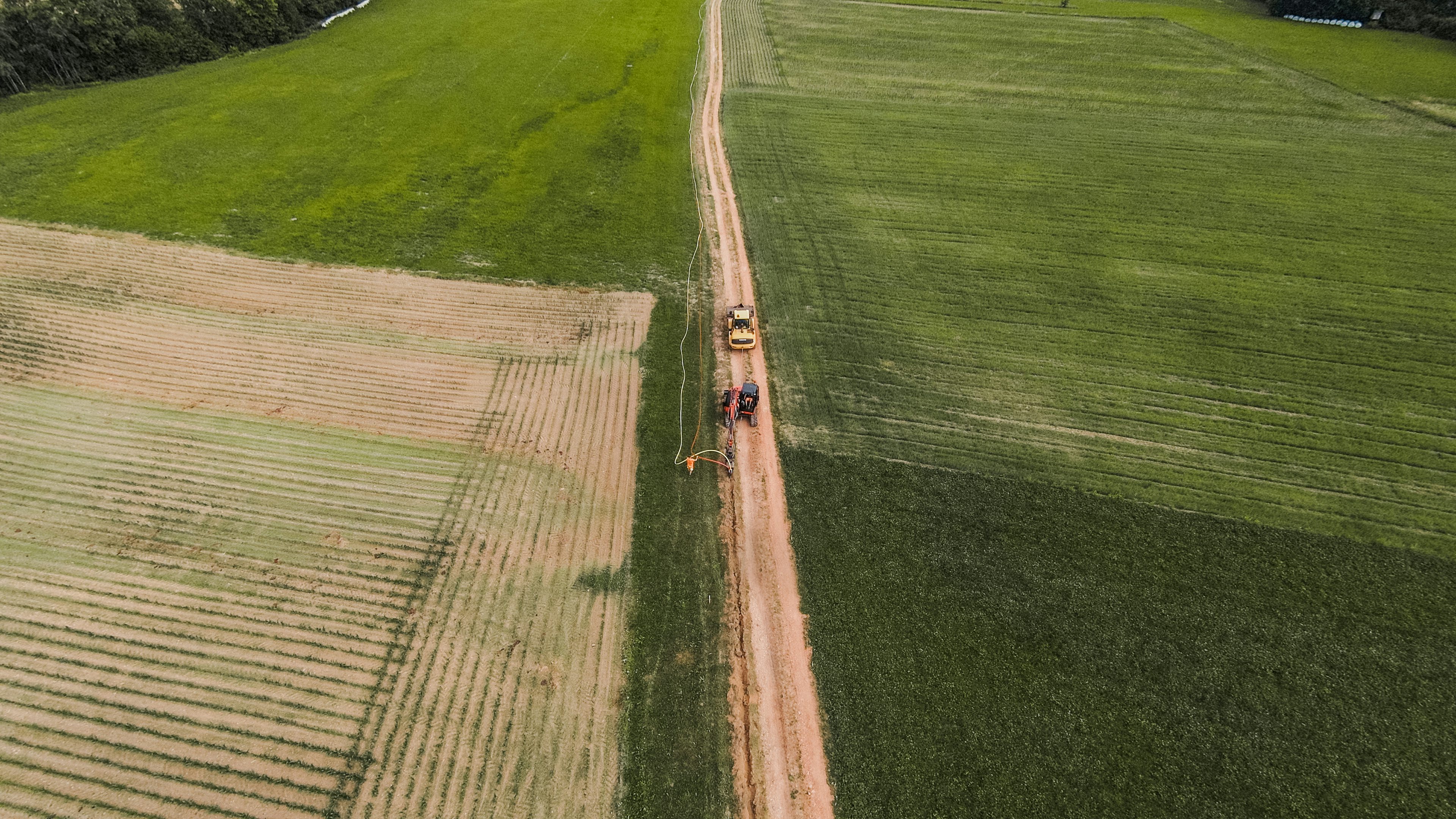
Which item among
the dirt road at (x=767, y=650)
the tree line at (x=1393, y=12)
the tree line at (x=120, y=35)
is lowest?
the dirt road at (x=767, y=650)

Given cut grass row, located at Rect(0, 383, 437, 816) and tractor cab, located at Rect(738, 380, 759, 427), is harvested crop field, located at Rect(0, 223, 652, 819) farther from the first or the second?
tractor cab, located at Rect(738, 380, 759, 427)

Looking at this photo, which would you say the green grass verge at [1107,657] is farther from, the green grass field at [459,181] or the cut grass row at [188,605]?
the cut grass row at [188,605]

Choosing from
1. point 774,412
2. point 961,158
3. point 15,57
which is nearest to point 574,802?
point 774,412

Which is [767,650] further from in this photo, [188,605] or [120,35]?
[120,35]

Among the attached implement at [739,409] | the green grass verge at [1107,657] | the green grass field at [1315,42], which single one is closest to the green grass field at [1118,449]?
the green grass verge at [1107,657]

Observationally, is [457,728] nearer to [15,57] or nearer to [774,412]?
[774,412]

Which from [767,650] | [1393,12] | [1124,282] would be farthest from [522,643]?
[1393,12]
